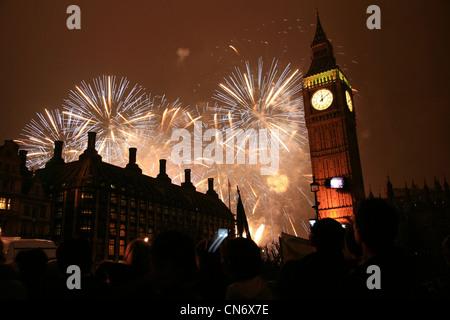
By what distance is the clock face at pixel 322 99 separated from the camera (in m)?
73.4

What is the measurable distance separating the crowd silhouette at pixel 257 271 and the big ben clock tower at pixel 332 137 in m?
68.6

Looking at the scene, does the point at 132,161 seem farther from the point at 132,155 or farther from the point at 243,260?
the point at 243,260

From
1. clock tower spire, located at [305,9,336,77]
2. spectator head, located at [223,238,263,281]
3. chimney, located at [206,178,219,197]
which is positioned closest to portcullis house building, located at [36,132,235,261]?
chimney, located at [206,178,219,197]

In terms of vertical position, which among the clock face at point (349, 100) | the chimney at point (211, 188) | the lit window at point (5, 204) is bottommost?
the lit window at point (5, 204)

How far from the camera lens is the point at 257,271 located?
151 inches

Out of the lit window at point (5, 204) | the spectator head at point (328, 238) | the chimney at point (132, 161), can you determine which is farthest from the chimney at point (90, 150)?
the spectator head at point (328, 238)

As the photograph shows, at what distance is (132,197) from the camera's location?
8388 cm

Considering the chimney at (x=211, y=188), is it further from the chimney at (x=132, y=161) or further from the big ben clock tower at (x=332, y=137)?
the big ben clock tower at (x=332, y=137)

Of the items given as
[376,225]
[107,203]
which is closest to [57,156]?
[107,203]

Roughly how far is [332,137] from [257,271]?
74.0m

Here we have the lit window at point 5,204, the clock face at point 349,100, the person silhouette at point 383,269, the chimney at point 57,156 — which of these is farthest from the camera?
the chimney at point 57,156
